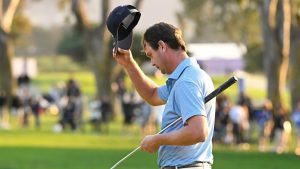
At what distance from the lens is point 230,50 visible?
438 ft

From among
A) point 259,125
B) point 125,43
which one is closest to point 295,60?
point 259,125

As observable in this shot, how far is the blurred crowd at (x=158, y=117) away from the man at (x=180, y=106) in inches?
971

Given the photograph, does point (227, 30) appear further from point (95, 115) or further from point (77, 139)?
point (77, 139)

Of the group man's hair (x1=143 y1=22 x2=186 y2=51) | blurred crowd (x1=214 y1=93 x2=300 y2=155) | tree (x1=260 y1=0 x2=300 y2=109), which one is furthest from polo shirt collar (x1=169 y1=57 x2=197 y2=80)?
tree (x1=260 y1=0 x2=300 y2=109)

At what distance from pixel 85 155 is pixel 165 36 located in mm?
20953

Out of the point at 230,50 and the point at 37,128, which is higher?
the point at 37,128

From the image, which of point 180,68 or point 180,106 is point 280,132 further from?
point 180,106

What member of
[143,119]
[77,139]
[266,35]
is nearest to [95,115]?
[143,119]

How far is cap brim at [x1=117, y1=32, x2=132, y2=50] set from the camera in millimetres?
8805

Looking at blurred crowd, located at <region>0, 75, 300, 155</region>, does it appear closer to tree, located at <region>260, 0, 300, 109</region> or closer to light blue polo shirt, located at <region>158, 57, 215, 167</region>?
tree, located at <region>260, 0, 300, 109</region>

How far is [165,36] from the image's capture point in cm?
821

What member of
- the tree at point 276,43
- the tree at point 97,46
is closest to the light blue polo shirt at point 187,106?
the tree at point 276,43

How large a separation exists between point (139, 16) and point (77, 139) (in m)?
28.2

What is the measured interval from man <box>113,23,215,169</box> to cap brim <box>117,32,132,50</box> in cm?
40
